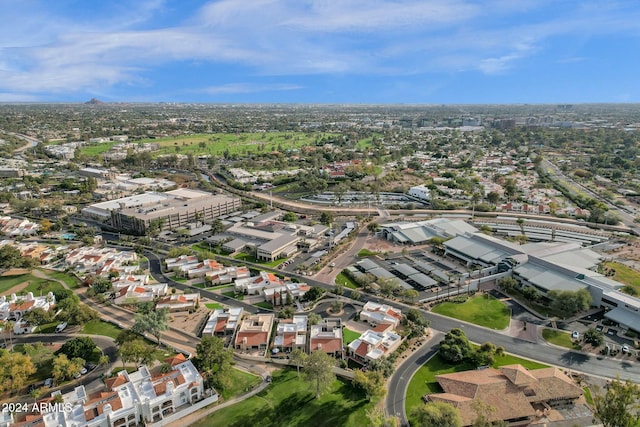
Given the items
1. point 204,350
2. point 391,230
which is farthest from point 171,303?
point 391,230

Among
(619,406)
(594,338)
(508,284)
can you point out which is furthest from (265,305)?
(594,338)

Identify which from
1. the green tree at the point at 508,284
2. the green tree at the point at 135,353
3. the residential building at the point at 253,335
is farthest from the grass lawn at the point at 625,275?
the green tree at the point at 135,353

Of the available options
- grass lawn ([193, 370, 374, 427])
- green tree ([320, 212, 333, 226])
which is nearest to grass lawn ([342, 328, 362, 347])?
grass lawn ([193, 370, 374, 427])

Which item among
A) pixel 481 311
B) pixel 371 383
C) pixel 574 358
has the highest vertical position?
pixel 371 383

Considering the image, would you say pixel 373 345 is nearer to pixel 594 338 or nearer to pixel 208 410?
pixel 208 410

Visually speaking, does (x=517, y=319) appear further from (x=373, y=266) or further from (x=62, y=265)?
(x=62, y=265)

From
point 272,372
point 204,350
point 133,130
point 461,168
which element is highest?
point 133,130
